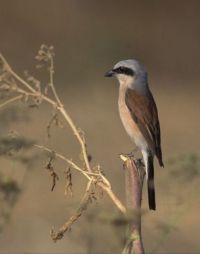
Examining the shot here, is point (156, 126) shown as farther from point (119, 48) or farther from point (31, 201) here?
point (119, 48)

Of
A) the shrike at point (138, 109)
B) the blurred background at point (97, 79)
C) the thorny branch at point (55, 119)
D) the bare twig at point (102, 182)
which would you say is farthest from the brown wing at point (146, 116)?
the bare twig at point (102, 182)

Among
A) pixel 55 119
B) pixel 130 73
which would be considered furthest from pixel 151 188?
pixel 55 119

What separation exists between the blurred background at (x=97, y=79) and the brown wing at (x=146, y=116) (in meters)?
1.20

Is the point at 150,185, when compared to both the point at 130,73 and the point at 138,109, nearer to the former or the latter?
the point at 138,109

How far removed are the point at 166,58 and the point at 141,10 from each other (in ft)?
3.05

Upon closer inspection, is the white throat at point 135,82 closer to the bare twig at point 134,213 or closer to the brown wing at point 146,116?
the brown wing at point 146,116

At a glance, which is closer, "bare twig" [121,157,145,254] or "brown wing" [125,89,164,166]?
"bare twig" [121,157,145,254]

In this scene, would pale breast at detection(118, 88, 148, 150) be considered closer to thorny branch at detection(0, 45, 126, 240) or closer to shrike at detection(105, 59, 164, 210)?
shrike at detection(105, 59, 164, 210)

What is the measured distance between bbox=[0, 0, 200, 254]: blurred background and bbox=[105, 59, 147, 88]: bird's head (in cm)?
110

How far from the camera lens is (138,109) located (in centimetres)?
500

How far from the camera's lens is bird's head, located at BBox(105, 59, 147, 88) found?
5025mm

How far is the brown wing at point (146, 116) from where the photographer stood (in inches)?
190

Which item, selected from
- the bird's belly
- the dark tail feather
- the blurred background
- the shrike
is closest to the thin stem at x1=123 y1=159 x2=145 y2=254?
the dark tail feather


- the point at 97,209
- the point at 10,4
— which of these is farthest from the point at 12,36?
the point at 97,209
